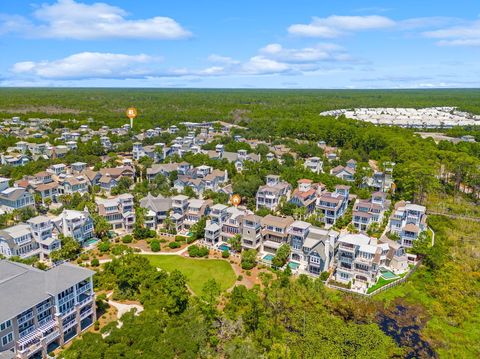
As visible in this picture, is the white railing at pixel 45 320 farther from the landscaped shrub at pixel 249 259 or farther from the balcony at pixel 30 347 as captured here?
the landscaped shrub at pixel 249 259

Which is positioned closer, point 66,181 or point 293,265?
point 293,265

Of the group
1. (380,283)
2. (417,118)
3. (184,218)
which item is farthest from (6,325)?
(417,118)

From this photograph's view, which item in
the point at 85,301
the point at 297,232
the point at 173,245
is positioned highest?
the point at 297,232

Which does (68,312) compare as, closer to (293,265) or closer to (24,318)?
(24,318)

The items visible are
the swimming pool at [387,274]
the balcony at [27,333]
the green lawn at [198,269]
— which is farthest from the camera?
the swimming pool at [387,274]

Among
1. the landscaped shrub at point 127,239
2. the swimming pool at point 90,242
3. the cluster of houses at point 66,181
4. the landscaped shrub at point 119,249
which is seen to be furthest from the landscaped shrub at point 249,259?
the cluster of houses at point 66,181
